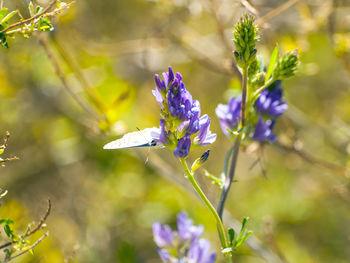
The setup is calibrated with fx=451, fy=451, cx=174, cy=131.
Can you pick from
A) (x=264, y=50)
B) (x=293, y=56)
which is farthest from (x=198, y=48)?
(x=293, y=56)

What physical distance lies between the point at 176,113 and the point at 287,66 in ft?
1.29

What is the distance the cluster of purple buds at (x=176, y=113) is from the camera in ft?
3.96

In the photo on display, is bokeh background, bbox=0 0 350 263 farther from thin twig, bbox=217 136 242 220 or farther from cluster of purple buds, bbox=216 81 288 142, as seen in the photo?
thin twig, bbox=217 136 242 220

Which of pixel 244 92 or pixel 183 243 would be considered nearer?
pixel 244 92

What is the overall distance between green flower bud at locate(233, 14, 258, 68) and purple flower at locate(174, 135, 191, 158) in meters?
0.28

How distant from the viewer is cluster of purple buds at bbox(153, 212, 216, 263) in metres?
1.71

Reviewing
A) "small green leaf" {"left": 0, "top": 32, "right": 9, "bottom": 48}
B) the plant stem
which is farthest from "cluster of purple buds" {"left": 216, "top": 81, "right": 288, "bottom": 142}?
"small green leaf" {"left": 0, "top": 32, "right": 9, "bottom": 48}

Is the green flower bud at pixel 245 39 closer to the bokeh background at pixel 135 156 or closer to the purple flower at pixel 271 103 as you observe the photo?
the purple flower at pixel 271 103

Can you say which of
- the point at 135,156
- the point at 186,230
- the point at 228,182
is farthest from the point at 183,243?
the point at 135,156

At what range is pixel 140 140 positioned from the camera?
1.22 metres

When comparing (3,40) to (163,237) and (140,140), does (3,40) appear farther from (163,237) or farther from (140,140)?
(163,237)

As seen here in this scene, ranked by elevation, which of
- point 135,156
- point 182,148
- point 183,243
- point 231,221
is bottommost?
point 135,156

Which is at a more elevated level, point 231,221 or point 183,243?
point 183,243

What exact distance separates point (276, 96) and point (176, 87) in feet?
1.90
